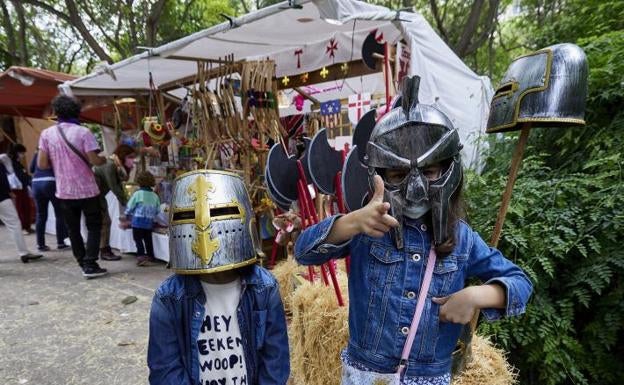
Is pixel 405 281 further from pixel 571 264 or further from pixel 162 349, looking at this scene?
pixel 571 264

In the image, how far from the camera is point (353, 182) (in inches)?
70.0

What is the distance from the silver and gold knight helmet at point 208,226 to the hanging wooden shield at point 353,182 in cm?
54

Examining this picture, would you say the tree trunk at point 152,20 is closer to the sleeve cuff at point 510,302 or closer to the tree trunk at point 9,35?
the tree trunk at point 9,35

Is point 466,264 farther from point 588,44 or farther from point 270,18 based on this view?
point 588,44

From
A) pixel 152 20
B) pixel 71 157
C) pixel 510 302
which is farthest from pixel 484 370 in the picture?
pixel 152 20

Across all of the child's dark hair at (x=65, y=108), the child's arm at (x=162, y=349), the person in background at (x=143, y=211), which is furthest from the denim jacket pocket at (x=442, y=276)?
the person in background at (x=143, y=211)

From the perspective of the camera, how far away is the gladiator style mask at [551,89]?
50.3 inches

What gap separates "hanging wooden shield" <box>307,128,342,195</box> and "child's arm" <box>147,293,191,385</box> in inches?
38.7

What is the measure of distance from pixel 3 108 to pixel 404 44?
325 inches

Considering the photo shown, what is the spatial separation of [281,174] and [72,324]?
8.81 feet

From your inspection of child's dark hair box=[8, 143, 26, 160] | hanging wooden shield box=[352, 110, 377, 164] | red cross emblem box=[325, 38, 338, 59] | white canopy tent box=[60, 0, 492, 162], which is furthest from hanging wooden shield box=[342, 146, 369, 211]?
child's dark hair box=[8, 143, 26, 160]

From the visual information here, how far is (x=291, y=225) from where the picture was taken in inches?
95.1

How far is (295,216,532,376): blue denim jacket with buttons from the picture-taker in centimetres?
125

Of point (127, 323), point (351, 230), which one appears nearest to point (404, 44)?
point (351, 230)
